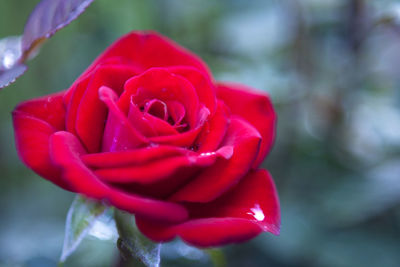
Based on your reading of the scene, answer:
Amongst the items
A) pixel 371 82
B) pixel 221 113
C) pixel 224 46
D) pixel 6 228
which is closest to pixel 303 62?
pixel 371 82

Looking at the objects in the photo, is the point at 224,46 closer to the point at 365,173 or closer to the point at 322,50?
the point at 322,50

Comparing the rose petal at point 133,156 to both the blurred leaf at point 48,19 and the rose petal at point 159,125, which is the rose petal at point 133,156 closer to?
the rose petal at point 159,125

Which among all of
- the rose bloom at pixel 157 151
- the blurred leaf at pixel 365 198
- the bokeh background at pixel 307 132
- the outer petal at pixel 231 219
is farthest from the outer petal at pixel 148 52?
the blurred leaf at pixel 365 198

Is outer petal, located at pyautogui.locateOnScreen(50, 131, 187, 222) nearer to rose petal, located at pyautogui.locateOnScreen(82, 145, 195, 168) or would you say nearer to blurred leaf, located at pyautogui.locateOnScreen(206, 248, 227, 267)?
rose petal, located at pyautogui.locateOnScreen(82, 145, 195, 168)

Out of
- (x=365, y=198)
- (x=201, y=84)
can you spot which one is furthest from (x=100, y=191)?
(x=365, y=198)

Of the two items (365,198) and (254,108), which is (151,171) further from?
(365,198)
